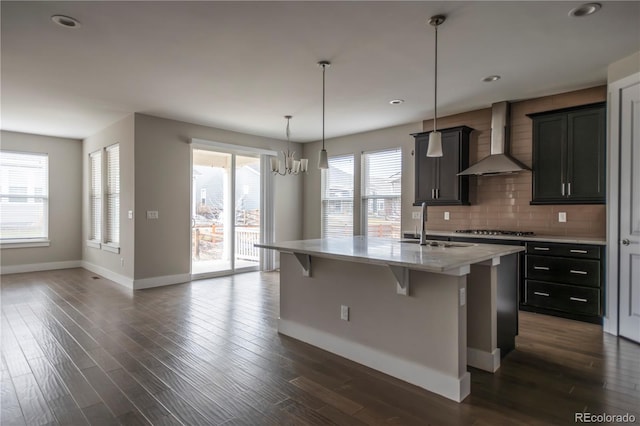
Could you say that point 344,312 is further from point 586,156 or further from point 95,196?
point 95,196

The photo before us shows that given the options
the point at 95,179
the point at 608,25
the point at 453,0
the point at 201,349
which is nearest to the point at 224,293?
the point at 201,349

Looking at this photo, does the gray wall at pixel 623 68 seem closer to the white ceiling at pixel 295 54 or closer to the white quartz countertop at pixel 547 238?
the white ceiling at pixel 295 54

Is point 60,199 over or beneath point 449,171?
beneath

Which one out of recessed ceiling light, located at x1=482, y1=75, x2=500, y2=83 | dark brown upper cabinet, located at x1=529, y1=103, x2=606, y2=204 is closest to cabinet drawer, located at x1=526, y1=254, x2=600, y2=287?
dark brown upper cabinet, located at x1=529, y1=103, x2=606, y2=204

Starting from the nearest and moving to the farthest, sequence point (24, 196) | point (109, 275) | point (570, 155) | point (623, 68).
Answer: point (623, 68)
point (570, 155)
point (109, 275)
point (24, 196)

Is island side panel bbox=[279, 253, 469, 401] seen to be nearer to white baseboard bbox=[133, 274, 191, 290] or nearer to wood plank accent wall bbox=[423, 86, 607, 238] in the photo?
wood plank accent wall bbox=[423, 86, 607, 238]

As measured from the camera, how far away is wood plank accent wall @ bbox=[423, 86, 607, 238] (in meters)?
4.24

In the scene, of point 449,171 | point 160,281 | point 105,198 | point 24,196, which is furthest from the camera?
point 24,196

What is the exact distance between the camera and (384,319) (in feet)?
8.89

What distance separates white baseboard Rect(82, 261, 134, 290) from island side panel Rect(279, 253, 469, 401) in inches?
131

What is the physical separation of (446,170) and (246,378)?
399 cm

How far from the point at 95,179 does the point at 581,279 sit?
8144mm

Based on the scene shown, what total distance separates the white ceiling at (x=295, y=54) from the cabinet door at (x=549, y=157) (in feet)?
1.30

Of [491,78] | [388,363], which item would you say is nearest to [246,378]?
[388,363]
